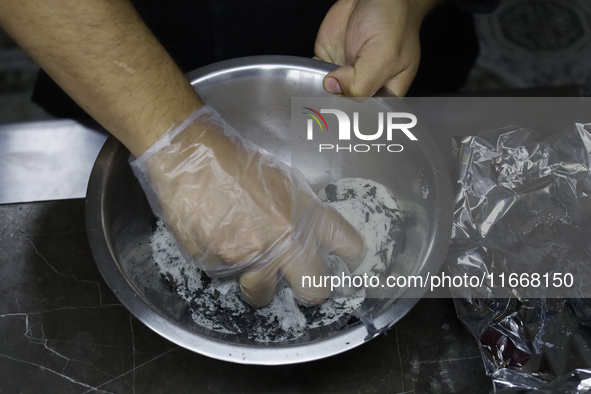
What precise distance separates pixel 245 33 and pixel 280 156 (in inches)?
10.1

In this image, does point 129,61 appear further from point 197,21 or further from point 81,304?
point 81,304

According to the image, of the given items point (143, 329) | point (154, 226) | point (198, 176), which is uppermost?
point (198, 176)

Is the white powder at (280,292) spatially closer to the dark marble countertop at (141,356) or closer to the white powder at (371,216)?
the white powder at (371,216)

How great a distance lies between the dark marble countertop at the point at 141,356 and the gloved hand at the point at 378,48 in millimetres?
410

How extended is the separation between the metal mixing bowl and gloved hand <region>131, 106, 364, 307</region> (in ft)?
0.29

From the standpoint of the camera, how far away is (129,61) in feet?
1.79

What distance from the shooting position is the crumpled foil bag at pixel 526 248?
68 centimetres

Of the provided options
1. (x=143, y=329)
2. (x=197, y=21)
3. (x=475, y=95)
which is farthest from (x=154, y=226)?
(x=475, y=95)

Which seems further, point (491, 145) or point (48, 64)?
point (491, 145)

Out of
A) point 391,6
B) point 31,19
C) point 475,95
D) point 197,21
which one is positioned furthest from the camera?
point 475,95

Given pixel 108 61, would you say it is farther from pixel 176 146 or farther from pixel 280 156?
pixel 280 156

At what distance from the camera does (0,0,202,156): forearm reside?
0.50m

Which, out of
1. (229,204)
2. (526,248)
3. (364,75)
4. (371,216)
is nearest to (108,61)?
(229,204)

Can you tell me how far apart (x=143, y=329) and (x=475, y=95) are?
92 cm
